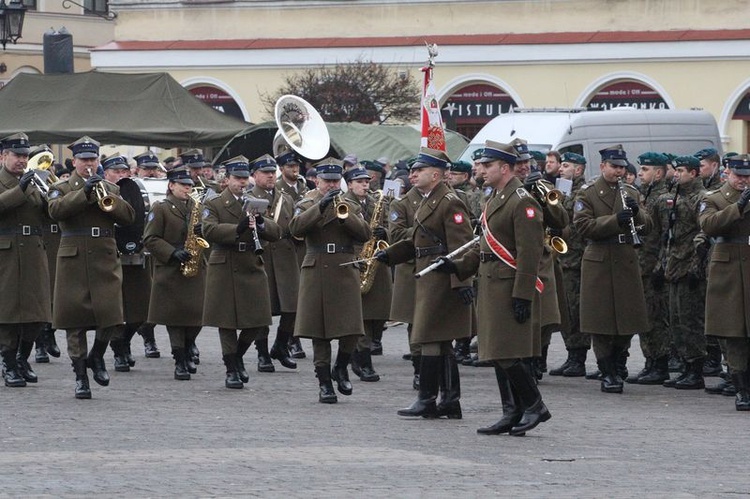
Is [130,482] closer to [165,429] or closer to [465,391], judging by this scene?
[165,429]

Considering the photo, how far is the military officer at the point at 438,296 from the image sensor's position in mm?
12984

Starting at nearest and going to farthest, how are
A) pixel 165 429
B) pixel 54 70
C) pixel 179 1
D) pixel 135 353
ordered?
pixel 165 429 < pixel 135 353 < pixel 54 70 < pixel 179 1

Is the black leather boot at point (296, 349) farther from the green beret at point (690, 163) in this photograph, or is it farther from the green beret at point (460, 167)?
the green beret at point (690, 163)

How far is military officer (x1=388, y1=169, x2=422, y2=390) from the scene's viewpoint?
15.0 metres

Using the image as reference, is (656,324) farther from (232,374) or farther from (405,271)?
(232,374)

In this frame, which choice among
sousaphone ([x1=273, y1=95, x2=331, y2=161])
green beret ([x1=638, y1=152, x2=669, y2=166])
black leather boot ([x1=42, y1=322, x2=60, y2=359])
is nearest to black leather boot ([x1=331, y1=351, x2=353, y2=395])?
green beret ([x1=638, y1=152, x2=669, y2=166])

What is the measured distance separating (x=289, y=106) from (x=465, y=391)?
7.52m

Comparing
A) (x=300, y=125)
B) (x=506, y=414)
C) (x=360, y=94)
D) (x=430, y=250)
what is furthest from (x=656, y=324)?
(x=360, y=94)

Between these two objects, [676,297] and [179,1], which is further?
[179,1]

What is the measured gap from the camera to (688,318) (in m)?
15.8

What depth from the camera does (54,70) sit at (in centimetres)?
Result: 3294

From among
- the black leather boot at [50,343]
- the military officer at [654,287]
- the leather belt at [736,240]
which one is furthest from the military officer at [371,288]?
the leather belt at [736,240]

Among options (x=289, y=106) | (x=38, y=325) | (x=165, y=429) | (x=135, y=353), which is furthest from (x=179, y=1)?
(x=165, y=429)

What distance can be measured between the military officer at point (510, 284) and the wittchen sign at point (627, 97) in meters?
25.4
